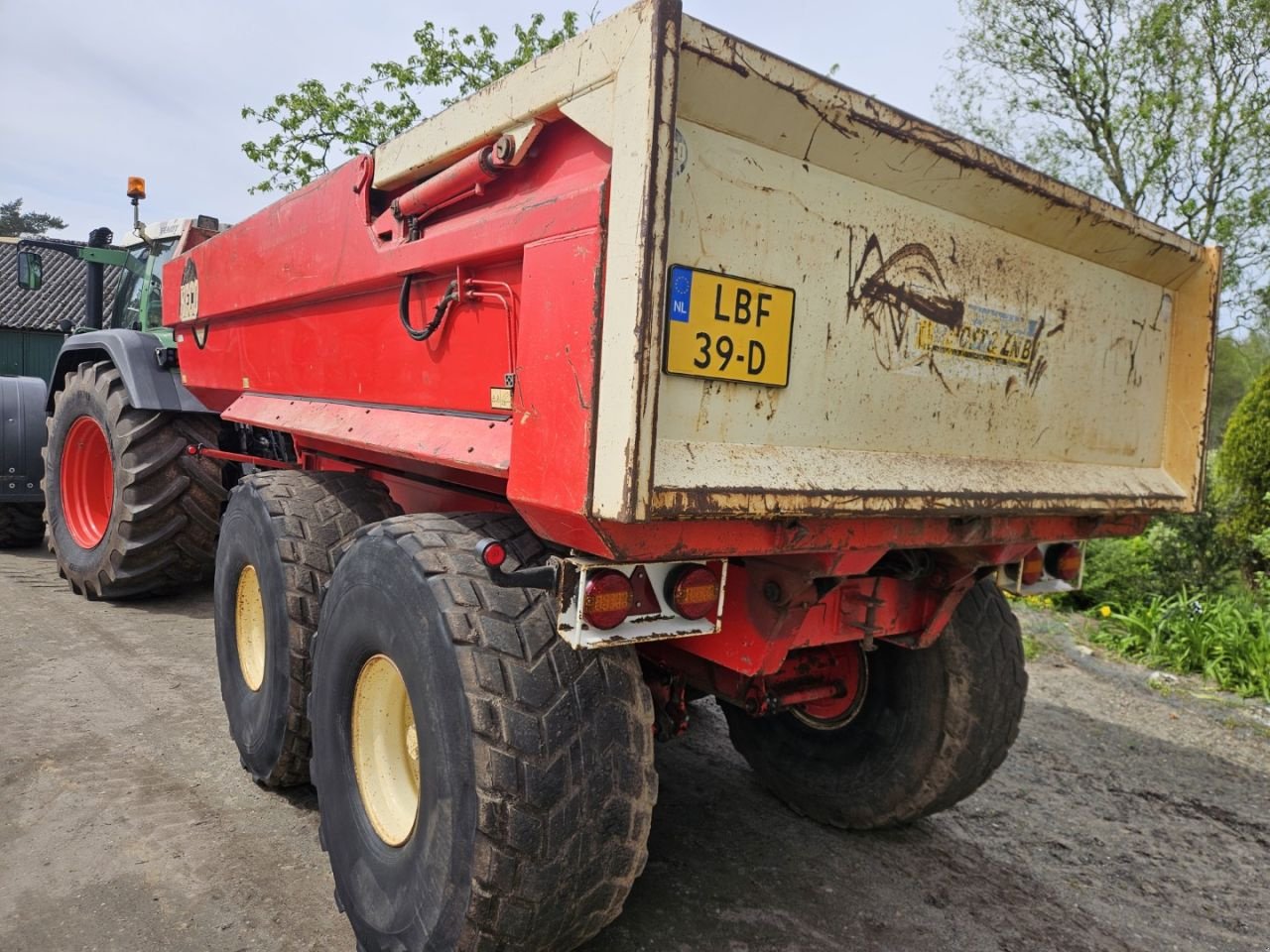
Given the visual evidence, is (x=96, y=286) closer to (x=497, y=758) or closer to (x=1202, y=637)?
(x=497, y=758)

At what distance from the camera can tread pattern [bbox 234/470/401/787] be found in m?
2.97

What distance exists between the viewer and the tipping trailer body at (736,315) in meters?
1.71

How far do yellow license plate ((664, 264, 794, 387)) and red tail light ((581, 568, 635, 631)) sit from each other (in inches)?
18.0

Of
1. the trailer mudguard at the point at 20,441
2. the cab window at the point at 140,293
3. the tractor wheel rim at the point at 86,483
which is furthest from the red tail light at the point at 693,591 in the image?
the trailer mudguard at the point at 20,441

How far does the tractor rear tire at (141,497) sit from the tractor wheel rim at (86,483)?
2cm

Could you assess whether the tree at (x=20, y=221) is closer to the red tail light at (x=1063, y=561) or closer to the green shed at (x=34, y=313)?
the green shed at (x=34, y=313)

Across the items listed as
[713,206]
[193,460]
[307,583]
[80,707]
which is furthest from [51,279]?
[713,206]

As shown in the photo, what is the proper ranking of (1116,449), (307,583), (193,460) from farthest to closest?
(193,460) < (307,583) < (1116,449)

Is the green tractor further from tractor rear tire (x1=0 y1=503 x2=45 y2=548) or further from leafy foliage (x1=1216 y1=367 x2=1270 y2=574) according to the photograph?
leafy foliage (x1=1216 y1=367 x2=1270 y2=574)

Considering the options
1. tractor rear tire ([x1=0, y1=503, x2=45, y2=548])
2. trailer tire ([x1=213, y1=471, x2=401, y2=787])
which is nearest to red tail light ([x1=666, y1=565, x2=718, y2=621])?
trailer tire ([x1=213, y1=471, x2=401, y2=787])

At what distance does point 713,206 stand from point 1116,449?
5.61 feet

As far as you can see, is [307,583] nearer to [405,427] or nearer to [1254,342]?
[405,427]

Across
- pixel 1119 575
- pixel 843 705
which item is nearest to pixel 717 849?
pixel 843 705

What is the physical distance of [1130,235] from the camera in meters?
2.60
